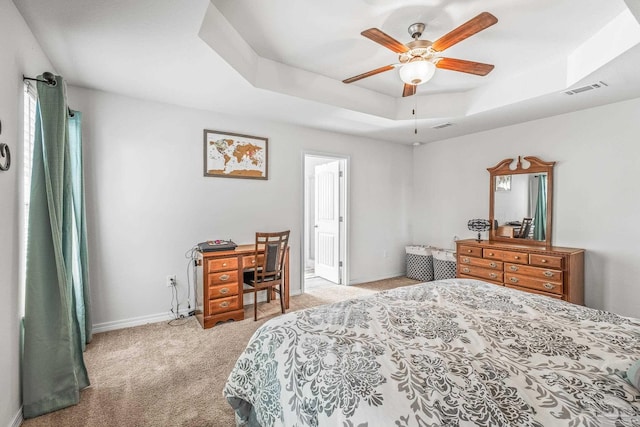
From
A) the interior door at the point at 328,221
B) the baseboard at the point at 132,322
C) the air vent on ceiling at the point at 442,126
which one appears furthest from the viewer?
the interior door at the point at 328,221

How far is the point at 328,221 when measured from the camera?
203 inches

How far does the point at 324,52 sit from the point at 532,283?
3440mm

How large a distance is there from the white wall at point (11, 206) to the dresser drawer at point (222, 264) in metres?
1.45

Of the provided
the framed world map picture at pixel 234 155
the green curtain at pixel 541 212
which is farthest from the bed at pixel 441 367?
the framed world map picture at pixel 234 155

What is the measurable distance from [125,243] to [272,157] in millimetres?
2027

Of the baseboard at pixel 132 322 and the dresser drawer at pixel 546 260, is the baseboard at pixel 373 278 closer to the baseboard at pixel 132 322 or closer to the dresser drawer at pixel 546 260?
the dresser drawer at pixel 546 260

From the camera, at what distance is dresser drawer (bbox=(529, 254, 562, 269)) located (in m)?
3.21

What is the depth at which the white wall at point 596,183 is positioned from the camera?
3121 millimetres

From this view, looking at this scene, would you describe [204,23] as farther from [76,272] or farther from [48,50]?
[76,272]

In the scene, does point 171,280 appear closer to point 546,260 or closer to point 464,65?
point 464,65

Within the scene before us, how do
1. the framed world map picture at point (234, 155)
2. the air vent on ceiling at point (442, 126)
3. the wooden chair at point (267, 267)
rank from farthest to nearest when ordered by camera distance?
the air vent on ceiling at point (442, 126) < the framed world map picture at point (234, 155) < the wooden chair at point (267, 267)

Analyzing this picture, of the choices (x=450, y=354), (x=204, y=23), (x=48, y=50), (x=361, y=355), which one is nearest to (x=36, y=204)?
(x=48, y=50)

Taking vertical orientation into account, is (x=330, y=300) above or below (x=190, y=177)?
Answer: below

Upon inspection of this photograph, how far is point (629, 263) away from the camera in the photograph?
10.3 ft
